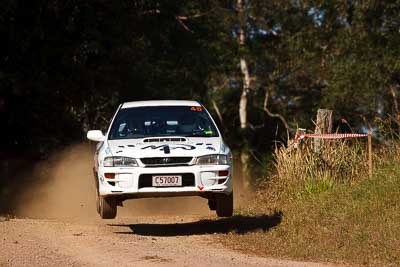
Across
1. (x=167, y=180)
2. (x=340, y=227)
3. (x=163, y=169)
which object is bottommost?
(x=340, y=227)

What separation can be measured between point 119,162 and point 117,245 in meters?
1.19

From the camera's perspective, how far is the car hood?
478 inches

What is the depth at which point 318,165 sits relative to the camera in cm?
1552

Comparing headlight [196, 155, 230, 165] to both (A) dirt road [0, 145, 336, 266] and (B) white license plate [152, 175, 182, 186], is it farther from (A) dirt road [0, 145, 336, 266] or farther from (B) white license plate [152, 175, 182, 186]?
(A) dirt road [0, 145, 336, 266]

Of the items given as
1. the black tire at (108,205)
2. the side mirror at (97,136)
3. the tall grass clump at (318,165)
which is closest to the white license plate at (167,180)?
the black tire at (108,205)

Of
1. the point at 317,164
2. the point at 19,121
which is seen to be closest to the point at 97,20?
the point at 19,121

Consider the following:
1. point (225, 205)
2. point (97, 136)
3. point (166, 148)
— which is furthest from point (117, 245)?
point (97, 136)

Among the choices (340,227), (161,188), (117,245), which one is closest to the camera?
(117,245)

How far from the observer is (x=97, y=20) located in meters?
23.4

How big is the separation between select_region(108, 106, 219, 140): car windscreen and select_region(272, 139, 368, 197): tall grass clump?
92.5 inches

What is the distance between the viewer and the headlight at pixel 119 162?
39.9ft

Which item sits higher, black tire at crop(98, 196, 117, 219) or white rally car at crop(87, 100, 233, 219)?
white rally car at crop(87, 100, 233, 219)

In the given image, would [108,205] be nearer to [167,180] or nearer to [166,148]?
[167,180]

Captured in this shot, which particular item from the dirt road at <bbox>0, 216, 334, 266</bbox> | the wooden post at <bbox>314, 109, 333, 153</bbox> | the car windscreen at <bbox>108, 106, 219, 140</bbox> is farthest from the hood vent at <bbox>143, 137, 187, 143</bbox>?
the wooden post at <bbox>314, 109, 333, 153</bbox>
